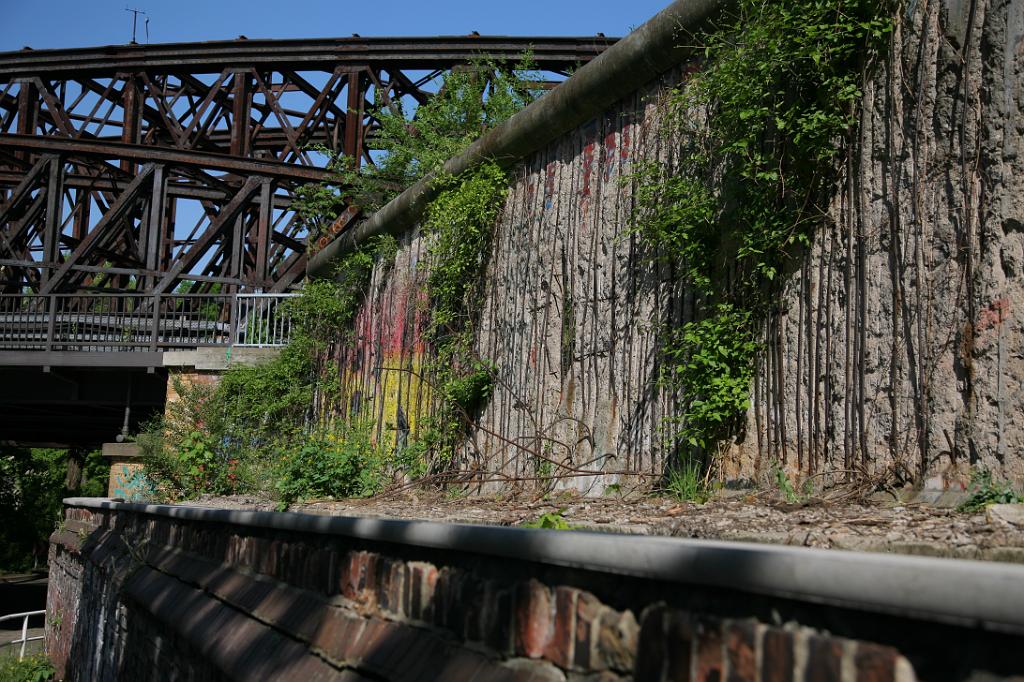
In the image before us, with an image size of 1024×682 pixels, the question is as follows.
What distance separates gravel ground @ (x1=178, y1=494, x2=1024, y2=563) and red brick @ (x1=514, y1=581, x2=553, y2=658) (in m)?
1.32

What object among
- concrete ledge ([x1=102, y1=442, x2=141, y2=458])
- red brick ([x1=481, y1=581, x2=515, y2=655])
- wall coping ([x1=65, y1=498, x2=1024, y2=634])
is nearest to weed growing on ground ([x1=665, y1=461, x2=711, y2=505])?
red brick ([x1=481, y1=581, x2=515, y2=655])

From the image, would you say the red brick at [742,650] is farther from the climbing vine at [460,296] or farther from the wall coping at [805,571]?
the climbing vine at [460,296]

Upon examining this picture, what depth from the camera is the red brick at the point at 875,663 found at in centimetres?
142

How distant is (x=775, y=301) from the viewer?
16.3ft

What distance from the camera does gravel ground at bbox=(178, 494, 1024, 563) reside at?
3072 mm

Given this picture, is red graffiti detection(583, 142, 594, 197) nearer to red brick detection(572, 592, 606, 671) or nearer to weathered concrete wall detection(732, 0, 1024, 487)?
weathered concrete wall detection(732, 0, 1024, 487)

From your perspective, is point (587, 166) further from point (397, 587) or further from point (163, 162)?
point (163, 162)

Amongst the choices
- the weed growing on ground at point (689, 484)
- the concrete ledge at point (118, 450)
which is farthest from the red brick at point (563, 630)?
the concrete ledge at point (118, 450)

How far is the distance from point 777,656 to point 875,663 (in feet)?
0.63

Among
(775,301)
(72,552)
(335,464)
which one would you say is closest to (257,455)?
(72,552)

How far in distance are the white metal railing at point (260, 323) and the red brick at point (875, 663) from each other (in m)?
13.5

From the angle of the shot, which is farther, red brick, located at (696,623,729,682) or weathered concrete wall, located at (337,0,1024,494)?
weathered concrete wall, located at (337,0,1024,494)

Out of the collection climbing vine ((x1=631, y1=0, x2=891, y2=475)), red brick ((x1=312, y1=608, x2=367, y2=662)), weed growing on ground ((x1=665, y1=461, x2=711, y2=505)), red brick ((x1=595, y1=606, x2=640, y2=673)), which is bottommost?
red brick ((x1=312, y1=608, x2=367, y2=662))

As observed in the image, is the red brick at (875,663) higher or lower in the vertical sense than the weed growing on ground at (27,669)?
higher
